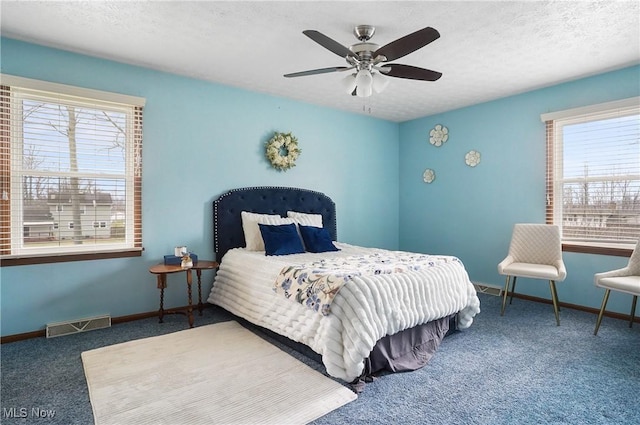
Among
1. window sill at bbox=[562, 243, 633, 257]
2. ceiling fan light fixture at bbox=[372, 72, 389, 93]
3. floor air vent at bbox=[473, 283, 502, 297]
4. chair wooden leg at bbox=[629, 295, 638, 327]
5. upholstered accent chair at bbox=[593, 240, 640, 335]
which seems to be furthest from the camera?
floor air vent at bbox=[473, 283, 502, 297]

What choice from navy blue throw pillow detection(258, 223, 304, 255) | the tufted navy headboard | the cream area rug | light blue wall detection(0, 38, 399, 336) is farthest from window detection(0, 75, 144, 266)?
navy blue throw pillow detection(258, 223, 304, 255)

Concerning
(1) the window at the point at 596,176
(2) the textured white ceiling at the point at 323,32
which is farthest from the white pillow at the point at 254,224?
(1) the window at the point at 596,176

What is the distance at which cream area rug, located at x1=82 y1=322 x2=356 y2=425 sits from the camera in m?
1.90

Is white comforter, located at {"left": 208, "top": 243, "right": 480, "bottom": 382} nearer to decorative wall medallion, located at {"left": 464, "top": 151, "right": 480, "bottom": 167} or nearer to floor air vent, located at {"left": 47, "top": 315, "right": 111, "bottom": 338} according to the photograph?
floor air vent, located at {"left": 47, "top": 315, "right": 111, "bottom": 338}

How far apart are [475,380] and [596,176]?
289 cm

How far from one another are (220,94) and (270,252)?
1.91 m

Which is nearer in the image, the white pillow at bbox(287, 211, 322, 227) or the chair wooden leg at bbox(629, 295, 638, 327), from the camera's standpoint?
the chair wooden leg at bbox(629, 295, 638, 327)

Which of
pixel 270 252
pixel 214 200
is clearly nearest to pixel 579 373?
pixel 270 252

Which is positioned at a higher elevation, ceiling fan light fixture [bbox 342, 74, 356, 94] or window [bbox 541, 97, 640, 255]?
ceiling fan light fixture [bbox 342, 74, 356, 94]

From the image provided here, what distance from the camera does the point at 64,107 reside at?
3215 millimetres

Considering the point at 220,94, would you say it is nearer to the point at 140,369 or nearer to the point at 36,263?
the point at 36,263

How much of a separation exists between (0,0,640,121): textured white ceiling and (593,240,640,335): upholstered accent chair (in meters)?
1.88

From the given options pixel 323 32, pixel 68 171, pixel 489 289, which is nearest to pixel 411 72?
pixel 323 32

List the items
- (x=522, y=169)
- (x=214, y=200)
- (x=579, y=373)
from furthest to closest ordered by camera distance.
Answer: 1. (x=522, y=169)
2. (x=214, y=200)
3. (x=579, y=373)
